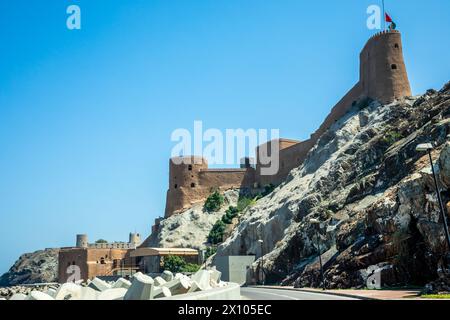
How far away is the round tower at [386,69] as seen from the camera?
54.8 m

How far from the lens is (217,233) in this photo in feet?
251

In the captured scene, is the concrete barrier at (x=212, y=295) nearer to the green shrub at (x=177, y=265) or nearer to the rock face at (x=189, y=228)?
the green shrub at (x=177, y=265)

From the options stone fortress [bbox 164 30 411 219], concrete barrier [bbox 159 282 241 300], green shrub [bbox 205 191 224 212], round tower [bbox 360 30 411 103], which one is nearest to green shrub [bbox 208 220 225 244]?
green shrub [bbox 205 191 224 212]

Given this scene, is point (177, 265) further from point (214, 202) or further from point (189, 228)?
point (214, 202)

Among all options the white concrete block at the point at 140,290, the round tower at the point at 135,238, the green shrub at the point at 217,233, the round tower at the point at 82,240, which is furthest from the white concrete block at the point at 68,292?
the round tower at the point at 135,238

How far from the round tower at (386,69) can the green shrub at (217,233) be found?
3113 cm

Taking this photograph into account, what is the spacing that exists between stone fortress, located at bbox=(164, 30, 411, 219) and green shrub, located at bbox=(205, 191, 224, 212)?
242 centimetres

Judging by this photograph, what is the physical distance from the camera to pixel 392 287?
22.3m

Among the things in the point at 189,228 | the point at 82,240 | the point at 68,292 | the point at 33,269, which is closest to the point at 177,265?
the point at 189,228

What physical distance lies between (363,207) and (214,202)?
51129 mm

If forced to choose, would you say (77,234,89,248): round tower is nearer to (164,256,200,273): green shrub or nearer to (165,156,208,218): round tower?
(165,156,208,218): round tower

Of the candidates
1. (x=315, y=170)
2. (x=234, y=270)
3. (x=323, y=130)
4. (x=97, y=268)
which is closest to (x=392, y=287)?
(x=234, y=270)
